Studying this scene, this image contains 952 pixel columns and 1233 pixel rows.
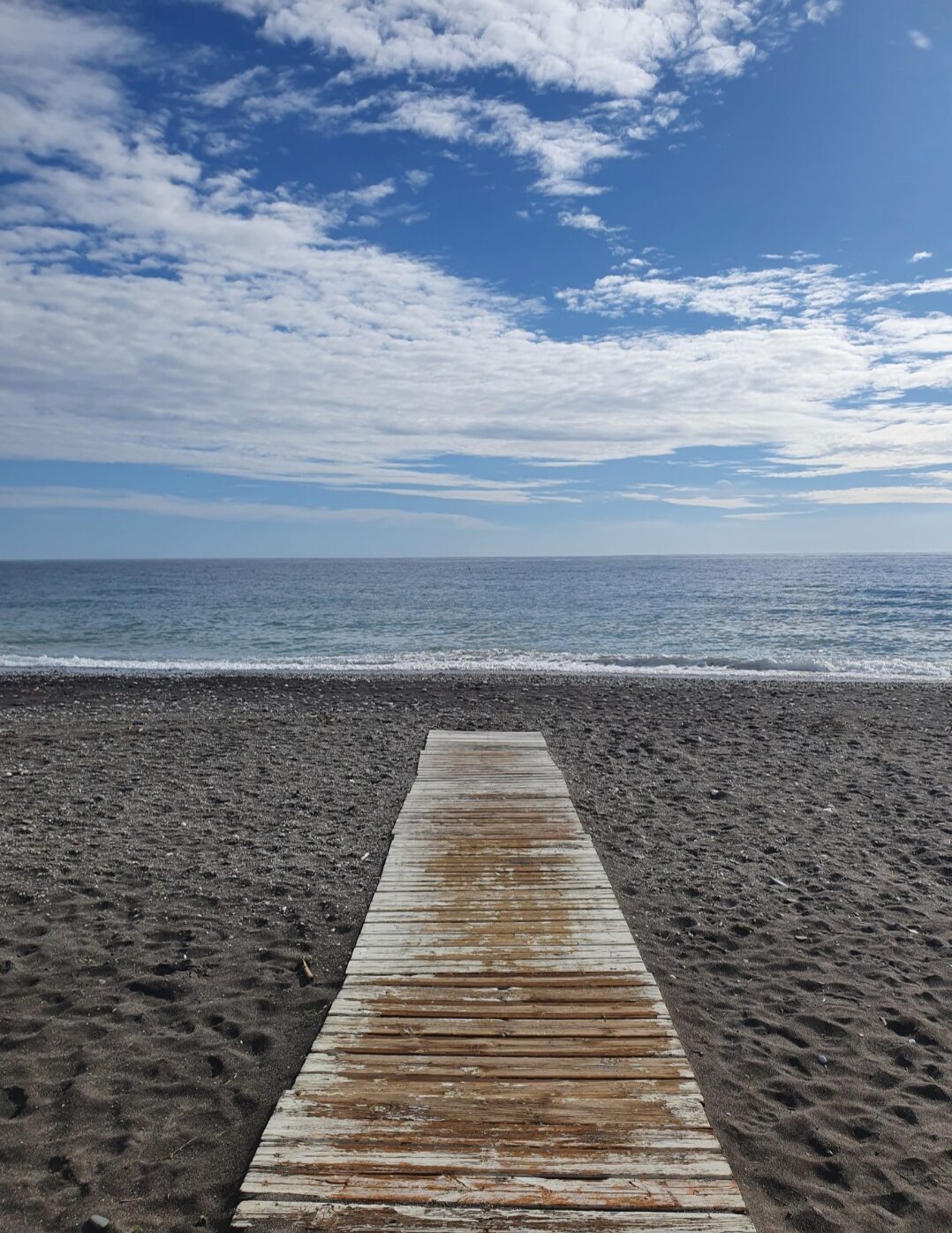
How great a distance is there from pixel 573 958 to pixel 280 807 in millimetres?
4751

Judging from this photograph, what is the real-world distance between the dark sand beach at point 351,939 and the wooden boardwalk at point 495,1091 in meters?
0.36

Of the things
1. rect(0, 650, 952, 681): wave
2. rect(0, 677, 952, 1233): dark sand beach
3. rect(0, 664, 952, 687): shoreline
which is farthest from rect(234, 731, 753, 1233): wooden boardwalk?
rect(0, 650, 952, 681): wave

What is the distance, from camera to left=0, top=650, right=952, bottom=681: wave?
22281 millimetres

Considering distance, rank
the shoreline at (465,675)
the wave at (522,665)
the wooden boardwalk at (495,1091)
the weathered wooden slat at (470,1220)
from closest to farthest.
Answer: the weathered wooden slat at (470,1220) → the wooden boardwalk at (495,1091) → the shoreline at (465,675) → the wave at (522,665)

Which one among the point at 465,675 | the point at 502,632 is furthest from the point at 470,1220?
the point at 502,632

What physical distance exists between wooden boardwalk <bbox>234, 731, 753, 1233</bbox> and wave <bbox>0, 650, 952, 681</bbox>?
54.4 ft

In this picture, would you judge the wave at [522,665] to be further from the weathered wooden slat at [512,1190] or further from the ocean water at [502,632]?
the weathered wooden slat at [512,1190]

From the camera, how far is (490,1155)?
3334 mm

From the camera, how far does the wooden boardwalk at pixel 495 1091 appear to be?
3.08m

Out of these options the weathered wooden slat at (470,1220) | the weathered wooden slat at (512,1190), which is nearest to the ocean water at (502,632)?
the weathered wooden slat at (512,1190)

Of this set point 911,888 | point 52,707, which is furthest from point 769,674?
point 52,707

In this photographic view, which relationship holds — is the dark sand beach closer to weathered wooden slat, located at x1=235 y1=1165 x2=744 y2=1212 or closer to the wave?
weathered wooden slat, located at x1=235 y1=1165 x2=744 y2=1212

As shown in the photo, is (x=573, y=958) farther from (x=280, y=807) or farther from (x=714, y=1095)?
(x=280, y=807)

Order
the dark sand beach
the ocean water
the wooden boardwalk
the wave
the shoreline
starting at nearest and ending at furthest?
the wooden boardwalk, the dark sand beach, the shoreline, the wave, the ocean water
